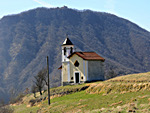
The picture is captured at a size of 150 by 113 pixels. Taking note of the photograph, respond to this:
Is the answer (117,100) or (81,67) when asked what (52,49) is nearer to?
(81,67)

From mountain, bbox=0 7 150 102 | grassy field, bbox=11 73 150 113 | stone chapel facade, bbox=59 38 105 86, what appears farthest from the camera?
mountain, bbox=0 7 150 102

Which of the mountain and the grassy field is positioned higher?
the mountain

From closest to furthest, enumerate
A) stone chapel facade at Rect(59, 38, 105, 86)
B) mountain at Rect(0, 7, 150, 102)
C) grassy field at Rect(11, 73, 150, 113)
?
grassy field at Rect(11, 73, 150, 113)
stone chapel facade at Rect(59, 38, 105, 86)
mountain at Rect(0, 7, 150, 102)

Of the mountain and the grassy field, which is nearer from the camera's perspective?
the grassy field

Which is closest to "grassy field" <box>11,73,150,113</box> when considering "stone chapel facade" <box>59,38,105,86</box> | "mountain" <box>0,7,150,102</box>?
"stone chapel facade" <box>59,38,105,86</box>

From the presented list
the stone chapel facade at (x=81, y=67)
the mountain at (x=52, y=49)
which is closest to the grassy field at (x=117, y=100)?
the stone chapel facade at (x=81, y=67)

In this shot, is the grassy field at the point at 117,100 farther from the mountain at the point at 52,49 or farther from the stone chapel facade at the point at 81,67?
the mountain at the point at 52,49

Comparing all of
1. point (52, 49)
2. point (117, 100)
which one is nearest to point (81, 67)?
point (117, 100)

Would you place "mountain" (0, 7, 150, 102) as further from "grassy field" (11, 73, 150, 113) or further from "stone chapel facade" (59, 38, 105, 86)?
"grassy field" (11, 73, 150, 113)

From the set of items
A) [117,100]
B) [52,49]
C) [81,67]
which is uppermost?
[52,49]

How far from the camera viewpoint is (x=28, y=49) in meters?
159

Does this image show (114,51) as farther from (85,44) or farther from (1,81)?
(1,81)

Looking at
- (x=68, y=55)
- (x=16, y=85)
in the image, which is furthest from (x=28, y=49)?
(x=68, y=55)

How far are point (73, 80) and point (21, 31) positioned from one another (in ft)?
459
